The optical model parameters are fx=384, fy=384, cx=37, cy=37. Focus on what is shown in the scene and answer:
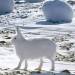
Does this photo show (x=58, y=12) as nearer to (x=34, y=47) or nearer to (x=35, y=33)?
(x=35, y=33)

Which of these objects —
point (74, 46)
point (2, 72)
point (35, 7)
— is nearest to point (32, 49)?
point (2, 72)

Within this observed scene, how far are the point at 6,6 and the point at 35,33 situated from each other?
223 inches

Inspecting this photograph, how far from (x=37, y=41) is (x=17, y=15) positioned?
977cm

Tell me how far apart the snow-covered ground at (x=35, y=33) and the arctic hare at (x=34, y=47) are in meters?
0.19

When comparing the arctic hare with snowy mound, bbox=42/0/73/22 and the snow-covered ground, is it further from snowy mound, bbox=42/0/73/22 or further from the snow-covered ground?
snowy mound, bbox=42/0/73/22

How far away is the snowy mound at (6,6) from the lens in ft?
56.5

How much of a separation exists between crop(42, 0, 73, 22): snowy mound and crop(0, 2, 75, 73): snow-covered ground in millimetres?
306

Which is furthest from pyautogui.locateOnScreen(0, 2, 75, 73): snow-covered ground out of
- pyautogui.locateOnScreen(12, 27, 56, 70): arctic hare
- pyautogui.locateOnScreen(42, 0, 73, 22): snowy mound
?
pyautogui.locateOnScreen(42, 0, 73, 22): snowy mound

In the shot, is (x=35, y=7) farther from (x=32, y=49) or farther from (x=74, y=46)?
(x=32, y=49)

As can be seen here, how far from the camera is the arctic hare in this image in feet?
21.3

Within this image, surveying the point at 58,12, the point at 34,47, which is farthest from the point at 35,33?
the point at 34,47

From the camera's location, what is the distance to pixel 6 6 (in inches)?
682

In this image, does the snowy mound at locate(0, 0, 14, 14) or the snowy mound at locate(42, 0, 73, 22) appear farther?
the snowy mound at locate(0, 0, 14, 14)

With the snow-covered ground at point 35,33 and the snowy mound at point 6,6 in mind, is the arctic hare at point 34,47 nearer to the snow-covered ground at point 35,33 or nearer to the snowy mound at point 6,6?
the snow-covered ground at point 35,33
